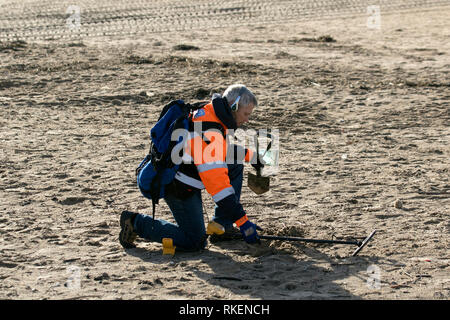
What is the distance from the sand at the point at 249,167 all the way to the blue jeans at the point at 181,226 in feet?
Result: 0.39

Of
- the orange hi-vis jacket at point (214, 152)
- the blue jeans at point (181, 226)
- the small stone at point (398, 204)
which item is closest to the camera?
the orange hi-vis jacket at point (214, 152)

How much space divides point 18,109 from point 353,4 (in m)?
13.8

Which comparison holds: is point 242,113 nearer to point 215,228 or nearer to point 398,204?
point 215,228

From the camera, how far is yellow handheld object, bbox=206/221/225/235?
18.0 feet

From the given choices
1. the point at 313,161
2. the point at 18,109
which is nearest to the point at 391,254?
the point at 313,161

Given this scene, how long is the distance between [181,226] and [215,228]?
10.3 inches

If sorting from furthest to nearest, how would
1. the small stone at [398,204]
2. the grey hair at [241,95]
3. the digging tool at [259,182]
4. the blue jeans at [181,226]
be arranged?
the small stone at [398,204] → the digging tool at [259,182] → the blue jeans at [181,226] → the grey hair at [241,95]

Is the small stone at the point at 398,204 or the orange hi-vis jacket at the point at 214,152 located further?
the small stone at the point at 398,204

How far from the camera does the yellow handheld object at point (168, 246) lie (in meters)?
5.43

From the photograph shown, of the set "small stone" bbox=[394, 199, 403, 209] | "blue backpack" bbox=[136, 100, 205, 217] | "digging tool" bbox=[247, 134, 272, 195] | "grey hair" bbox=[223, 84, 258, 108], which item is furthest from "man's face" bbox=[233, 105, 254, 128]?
"small stone" bbox=[394, 199, 403, 209]

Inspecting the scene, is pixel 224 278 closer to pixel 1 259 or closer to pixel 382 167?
pixel 1 259

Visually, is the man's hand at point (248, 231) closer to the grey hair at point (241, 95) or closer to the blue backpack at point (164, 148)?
the blue backpack at point (164, 148)

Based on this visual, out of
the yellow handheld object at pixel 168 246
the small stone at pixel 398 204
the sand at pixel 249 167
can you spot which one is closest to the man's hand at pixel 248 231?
the sand at pixel 249 167

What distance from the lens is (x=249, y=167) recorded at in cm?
765
